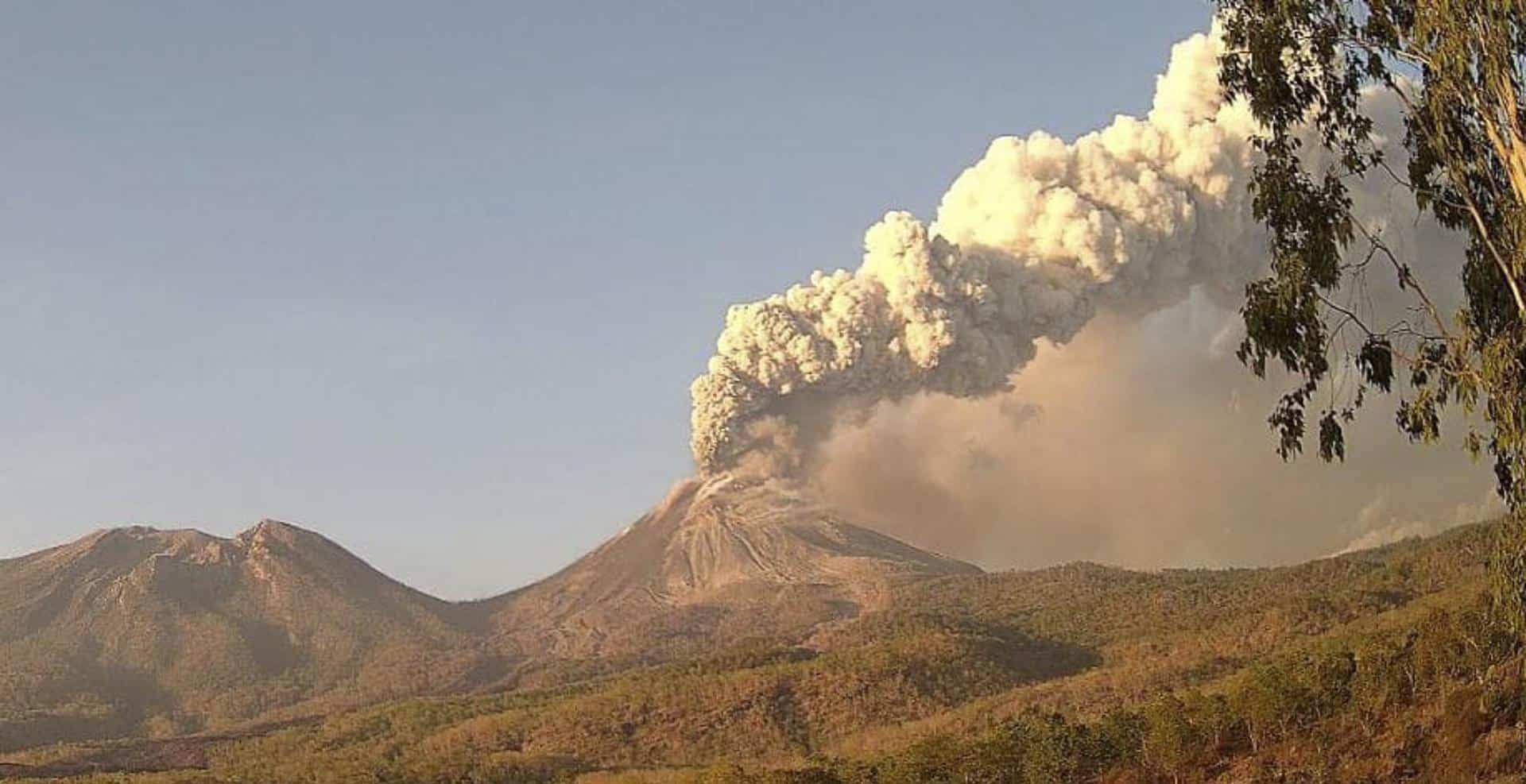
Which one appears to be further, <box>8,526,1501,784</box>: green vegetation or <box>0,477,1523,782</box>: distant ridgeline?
<box>8,526,1501,784</box>: green vegetation

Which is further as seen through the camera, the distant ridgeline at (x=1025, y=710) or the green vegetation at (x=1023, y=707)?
the green vegetation at (x=1023, y=707)

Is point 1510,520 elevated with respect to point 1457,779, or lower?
elevated

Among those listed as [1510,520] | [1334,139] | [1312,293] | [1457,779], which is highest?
[1334,139]

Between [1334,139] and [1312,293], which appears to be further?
[1334,139]

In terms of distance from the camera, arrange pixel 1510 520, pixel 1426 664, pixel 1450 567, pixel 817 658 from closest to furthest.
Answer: pixel 1510 520
pixel 1426 664
pixel 1450 567
pixel 817 658

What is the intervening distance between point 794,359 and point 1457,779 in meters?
63.4

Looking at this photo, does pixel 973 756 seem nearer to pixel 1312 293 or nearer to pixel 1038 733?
pixel 1038 733

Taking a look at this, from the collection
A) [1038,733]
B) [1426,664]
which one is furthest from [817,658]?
[1426,664]

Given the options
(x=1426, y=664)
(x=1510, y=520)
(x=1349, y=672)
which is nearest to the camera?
(x=1510, y=520)

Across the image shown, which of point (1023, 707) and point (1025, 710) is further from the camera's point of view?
point (1023, 707)

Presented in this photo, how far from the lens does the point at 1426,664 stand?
236 ft

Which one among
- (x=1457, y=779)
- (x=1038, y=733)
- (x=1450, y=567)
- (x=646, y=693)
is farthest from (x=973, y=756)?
(x=1450, y=567)

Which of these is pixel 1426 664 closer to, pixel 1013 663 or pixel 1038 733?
pixel 1038 733

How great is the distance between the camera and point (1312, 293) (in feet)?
71.6
